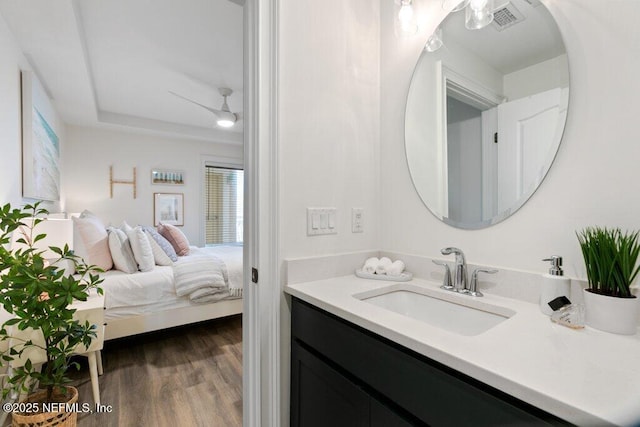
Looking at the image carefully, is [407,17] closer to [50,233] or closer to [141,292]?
[50,233]

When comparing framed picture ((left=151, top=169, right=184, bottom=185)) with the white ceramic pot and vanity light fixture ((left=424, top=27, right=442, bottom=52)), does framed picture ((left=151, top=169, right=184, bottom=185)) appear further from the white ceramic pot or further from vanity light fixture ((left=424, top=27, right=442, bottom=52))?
the white ceramic pot

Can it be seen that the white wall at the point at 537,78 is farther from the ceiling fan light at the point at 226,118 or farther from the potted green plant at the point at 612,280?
the ceiling fan light at the point at 226,118

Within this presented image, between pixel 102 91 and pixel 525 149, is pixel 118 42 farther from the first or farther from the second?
pixel 525 149

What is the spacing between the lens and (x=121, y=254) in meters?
2.53

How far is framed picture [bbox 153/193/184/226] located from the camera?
177 inches

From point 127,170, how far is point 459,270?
4678 mm

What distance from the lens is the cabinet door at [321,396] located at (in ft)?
2.66

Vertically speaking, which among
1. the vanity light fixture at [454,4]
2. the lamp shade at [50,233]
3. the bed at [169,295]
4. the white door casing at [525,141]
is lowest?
the bed at [169,295]

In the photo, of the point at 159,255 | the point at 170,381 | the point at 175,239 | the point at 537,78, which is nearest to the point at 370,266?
the point at 537,78

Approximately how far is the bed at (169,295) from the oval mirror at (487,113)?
2106mm

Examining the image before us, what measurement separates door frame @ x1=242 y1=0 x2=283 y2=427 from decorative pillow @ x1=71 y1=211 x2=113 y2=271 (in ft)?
6.81

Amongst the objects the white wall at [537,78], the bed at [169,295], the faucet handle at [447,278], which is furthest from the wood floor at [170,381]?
the white wall at [537,78]

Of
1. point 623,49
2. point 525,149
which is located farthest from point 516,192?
point 623,49

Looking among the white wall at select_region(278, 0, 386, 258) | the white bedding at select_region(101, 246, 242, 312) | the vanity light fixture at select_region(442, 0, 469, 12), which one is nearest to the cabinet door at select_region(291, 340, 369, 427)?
the white wall at select_region(278, 0, 386, 258)
